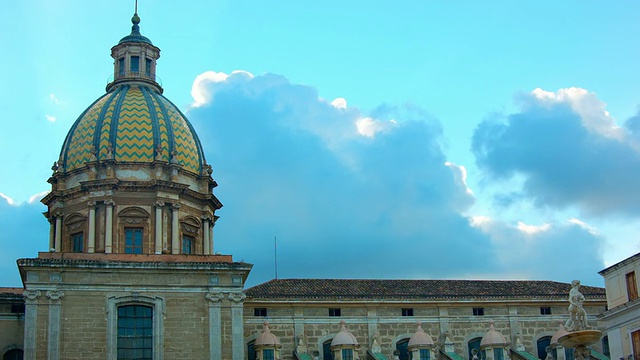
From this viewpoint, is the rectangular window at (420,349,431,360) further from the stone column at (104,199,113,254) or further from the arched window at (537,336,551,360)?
the stone column at (104,199,113,254)

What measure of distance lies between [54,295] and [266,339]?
1126 centimetres

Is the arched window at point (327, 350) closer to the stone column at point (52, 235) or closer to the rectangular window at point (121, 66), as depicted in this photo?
the stone column at point (52, 235)

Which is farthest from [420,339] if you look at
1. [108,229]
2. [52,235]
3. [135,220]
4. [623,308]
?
[52,235]

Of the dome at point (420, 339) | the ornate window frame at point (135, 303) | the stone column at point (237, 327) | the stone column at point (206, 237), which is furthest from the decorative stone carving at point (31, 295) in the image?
the dome at point (420, 339)

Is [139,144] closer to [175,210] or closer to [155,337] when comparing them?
[175,210]

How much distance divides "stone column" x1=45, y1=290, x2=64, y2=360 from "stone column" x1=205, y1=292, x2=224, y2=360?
22.7ft

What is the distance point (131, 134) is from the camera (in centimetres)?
5825

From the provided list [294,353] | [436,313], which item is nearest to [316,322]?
[294,353]

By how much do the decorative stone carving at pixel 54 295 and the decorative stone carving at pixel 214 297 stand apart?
6762 millimetres

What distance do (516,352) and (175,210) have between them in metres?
20.4

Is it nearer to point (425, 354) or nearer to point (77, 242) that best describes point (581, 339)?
point (425, 354)

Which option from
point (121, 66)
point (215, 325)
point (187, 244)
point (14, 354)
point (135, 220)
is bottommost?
point (14, 354)

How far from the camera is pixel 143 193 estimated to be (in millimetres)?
56375

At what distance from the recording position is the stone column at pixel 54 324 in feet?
154
